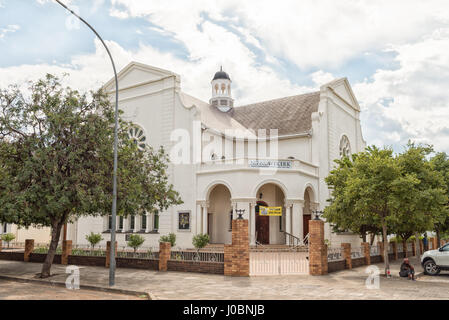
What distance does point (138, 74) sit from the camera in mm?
33562

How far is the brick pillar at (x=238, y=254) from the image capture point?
54.3ft

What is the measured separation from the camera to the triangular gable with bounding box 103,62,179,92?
106 feet

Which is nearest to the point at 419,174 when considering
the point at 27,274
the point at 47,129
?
the point at 47,129

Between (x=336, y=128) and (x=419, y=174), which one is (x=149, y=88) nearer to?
(x=336, y=128)

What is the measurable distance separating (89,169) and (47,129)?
2.30m

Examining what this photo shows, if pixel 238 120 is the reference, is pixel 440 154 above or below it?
below

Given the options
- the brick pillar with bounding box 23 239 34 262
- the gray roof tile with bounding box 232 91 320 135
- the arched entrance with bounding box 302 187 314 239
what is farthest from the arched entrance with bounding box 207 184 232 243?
the brick pillar with bounding box 23 239 34 262

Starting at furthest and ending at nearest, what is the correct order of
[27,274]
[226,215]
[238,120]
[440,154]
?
[238,120] → [226,215] → [440,154] → [27,274]

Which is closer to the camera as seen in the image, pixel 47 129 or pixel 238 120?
pixel 47 129

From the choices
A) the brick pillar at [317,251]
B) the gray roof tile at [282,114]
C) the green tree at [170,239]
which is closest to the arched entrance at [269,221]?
the gray roof tile at [282,114]

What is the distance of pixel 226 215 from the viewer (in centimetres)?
3122

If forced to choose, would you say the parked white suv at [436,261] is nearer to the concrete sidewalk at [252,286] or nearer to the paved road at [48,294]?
the concrete sidewalk at [252,286]

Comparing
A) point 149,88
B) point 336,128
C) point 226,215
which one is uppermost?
point 149,88

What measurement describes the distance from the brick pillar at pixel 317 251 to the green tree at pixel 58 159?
24.0 ft
